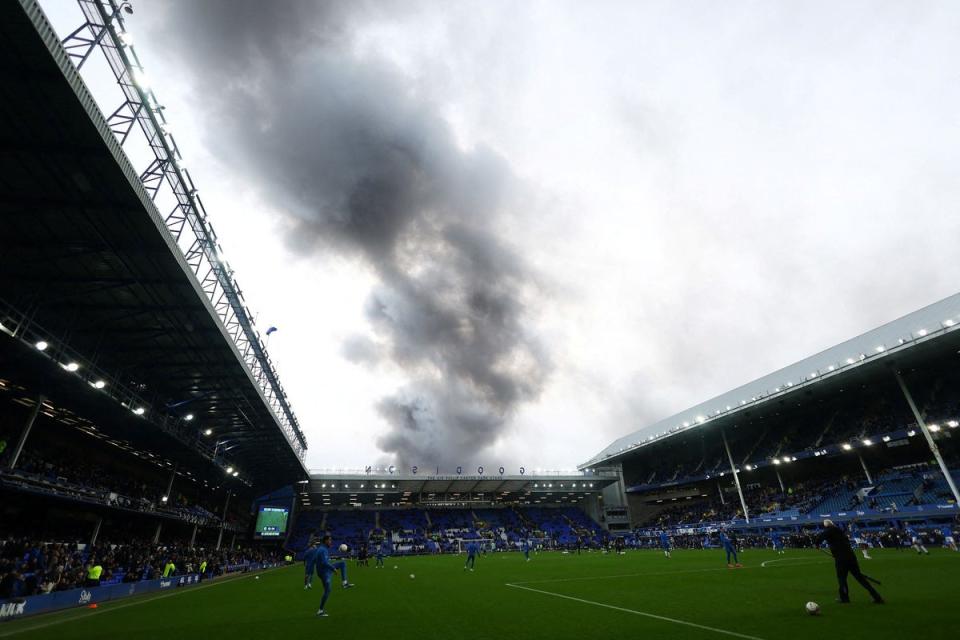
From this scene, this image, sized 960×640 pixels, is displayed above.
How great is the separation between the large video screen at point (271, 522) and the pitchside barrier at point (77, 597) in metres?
34.1

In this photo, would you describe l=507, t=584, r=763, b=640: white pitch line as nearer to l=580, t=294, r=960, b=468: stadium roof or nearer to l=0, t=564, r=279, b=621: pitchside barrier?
l=0, t=564, r=279, b=621: pitchside barrier

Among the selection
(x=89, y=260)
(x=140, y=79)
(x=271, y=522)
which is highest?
(x=140, y=79)

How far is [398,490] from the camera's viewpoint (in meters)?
73.1

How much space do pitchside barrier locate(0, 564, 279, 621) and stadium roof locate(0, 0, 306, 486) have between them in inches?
394

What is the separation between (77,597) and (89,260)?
44.8 ft

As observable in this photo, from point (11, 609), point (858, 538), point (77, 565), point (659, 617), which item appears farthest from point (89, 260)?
point (858, 538)

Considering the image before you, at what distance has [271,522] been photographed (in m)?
58.9

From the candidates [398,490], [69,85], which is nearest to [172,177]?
[69,85]

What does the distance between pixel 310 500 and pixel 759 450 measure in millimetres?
71004

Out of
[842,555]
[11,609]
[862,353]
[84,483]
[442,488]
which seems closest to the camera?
[842,555]

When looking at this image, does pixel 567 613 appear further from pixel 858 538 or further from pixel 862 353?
pixel 862 353

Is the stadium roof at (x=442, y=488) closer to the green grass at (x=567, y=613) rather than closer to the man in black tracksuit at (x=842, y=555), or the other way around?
the green grass at (x=567, y=613)

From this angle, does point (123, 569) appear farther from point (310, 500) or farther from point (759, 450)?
point (759, 450)

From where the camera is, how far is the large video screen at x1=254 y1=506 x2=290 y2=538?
57.8m
